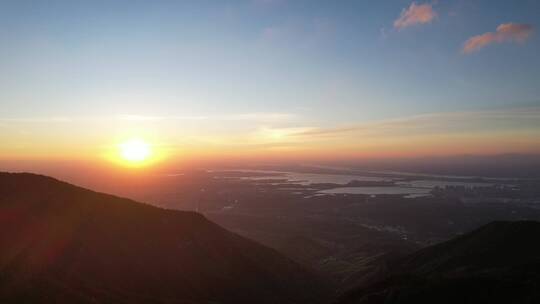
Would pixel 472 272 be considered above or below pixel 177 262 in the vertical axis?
above

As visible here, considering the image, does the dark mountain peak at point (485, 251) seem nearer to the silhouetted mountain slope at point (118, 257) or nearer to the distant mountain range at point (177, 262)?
the distant mountain range at point (177, 262)

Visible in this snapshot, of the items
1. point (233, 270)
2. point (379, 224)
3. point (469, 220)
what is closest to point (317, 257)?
point (233, 270)

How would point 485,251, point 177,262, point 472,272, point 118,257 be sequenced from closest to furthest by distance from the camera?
point 472,272 < point 118,257 < point 177,262 < point 485,251

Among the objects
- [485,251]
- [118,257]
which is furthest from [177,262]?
[485,251]

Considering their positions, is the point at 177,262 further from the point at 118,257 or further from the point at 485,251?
the point at 485,251

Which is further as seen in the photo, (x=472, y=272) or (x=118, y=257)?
(x=118, y=257)

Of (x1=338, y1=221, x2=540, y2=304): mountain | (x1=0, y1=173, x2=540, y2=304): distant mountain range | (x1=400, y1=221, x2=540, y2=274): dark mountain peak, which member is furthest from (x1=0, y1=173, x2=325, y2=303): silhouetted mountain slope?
Answer: (x1=400, y1=221, x2=540, y2=274): dark mountain peak

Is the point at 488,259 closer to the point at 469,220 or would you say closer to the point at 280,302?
the point at 280,302

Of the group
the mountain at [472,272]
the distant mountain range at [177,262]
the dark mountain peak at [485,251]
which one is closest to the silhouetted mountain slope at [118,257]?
the distant mountain range at [177,262]
